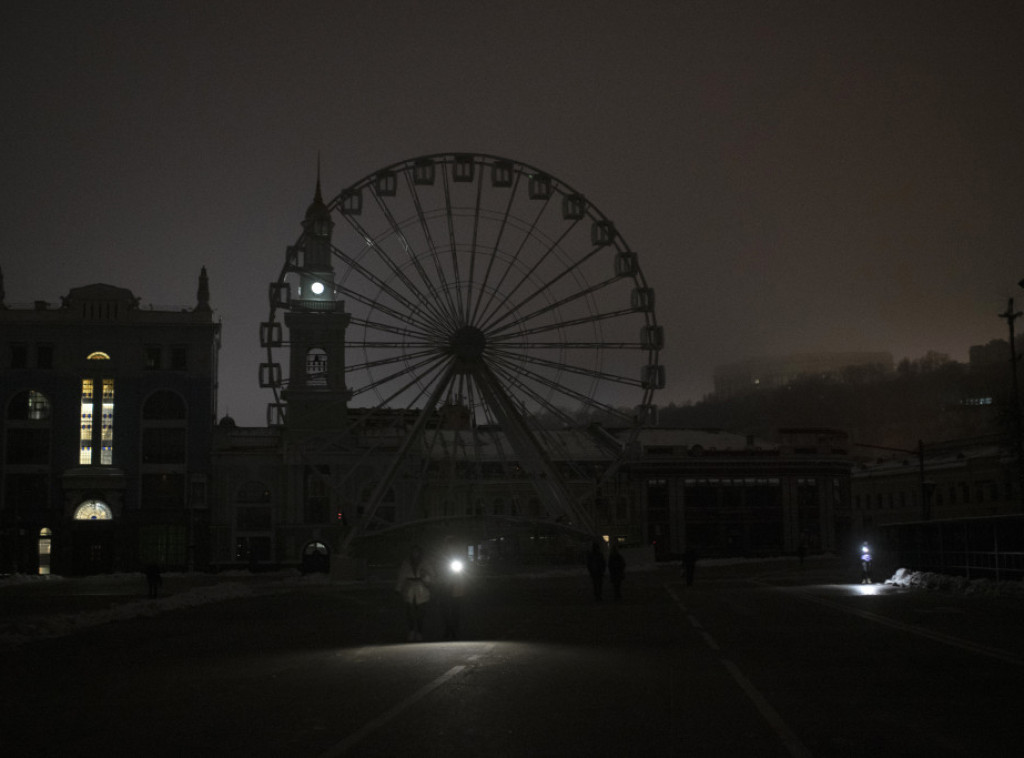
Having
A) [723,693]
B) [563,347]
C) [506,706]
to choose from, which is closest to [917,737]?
[723,693]

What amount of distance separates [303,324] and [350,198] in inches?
1238

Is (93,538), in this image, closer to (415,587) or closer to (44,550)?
(44,550)

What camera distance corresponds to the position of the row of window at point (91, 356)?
8425 centimetres

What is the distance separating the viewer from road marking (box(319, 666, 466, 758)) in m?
9.42

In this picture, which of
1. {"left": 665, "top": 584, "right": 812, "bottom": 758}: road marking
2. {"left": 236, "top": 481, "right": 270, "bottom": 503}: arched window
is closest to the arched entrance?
{"left": 236, "top": 481, "right": 270, "bottom": 503}: arched window

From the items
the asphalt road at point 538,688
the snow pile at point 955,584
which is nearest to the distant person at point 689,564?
the snow pile at point 955,584

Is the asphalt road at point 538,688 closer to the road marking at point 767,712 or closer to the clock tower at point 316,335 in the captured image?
the road marking at point 767,712

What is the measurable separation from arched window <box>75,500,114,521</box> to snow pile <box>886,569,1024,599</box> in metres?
54.3

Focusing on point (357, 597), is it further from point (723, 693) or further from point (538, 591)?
point (723, 693)

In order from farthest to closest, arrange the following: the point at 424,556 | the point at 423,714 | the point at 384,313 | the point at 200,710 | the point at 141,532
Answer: the point at 141,532 → the point at 384,313 → the point at 424,556 → the point at 200,710 → the point at 423,714

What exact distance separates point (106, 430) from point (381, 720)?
77.4 metres

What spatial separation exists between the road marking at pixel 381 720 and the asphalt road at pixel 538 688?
1.5 inches

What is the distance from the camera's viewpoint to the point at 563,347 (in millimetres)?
53062

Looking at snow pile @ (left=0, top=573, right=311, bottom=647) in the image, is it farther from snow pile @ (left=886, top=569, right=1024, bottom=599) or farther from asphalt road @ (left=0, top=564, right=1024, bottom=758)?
snow pile @ (left=886, top=569, right=1024, bottom=599)
